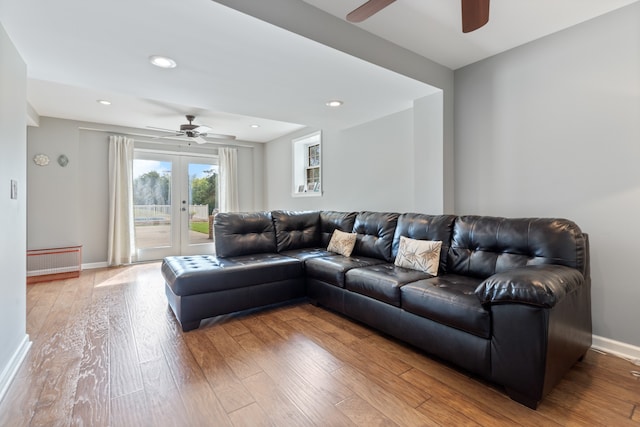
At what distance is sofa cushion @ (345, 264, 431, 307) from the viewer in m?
2.20

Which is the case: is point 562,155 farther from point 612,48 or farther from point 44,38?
point 44,38

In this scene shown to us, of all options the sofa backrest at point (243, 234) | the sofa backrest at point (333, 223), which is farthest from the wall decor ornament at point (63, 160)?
the sofa backrest at point (333, 223)

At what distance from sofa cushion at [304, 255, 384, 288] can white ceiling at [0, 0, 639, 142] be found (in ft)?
5.56

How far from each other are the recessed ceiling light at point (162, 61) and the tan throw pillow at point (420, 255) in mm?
2464

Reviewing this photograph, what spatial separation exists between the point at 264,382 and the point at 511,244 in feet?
6.47

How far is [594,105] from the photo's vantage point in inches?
86.1

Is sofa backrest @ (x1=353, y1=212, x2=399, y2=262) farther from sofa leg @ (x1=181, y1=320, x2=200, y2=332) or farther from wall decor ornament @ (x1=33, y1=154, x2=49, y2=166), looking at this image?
wall decor ornament @ (x1=33, y1=154, x2=49, y2=166)

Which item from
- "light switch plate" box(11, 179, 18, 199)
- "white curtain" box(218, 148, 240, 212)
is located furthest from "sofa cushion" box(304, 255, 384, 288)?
"white curtain" box(218, 148, 240, 212)

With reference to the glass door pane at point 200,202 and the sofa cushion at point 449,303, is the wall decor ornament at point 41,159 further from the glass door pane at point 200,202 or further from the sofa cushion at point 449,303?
the sofa cushion at point 449,303

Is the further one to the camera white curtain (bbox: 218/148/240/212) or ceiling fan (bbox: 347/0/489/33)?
white curtain (bbox: 218/148/240/212)

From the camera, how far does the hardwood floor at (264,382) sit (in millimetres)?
1482

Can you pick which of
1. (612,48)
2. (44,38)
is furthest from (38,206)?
(612,48)

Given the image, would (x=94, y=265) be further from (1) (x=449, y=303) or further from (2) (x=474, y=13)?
(2) (x=474, y=13)

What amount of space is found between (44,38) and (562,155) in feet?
12.6
